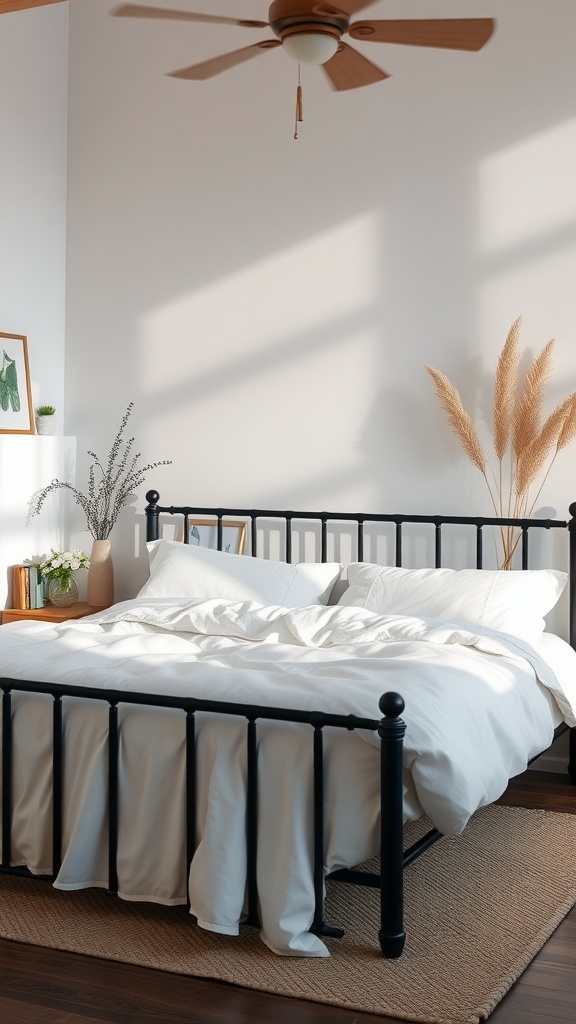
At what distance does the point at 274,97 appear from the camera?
198 inches

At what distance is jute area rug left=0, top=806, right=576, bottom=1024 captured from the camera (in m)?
2.58

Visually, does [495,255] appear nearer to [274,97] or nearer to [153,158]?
A: [274,97]

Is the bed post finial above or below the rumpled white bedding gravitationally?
above

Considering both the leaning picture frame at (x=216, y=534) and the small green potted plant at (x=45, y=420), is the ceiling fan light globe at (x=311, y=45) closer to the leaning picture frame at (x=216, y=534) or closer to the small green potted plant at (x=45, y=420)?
the leaning picture frame at (x=216, y=534)

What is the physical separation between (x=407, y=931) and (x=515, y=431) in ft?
6.98

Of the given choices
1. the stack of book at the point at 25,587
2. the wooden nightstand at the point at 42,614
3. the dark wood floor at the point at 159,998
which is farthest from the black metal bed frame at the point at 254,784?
the stack of book at the point at 25,587

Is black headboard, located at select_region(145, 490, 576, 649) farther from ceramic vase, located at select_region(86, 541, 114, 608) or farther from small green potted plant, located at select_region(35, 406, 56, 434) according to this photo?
small green potted plant, located at select_region(35, 406, 56, 434)

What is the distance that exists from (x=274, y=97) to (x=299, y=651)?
264cm

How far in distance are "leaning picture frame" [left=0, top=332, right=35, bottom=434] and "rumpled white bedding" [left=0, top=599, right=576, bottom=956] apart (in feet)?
5.75

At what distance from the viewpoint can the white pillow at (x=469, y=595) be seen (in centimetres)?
405

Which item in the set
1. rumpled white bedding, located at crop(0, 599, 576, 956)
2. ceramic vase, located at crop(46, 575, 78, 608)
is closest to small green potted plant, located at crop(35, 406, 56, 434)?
ceramic vase, located at crop(46, 575, 78, 608)

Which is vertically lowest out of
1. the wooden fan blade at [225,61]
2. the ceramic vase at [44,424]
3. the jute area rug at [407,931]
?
the jute area rug at [407,931]

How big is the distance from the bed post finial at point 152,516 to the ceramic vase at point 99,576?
0.88 ft

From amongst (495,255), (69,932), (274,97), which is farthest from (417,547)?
(69,932)
